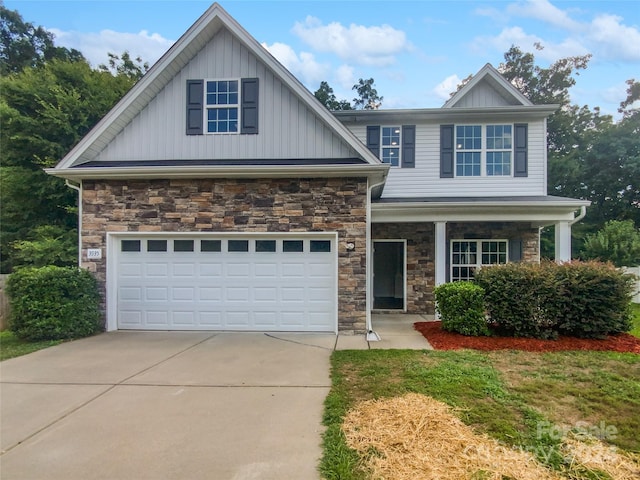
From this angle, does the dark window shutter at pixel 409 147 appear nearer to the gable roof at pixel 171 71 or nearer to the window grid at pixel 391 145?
the window grid at pixel 391 145

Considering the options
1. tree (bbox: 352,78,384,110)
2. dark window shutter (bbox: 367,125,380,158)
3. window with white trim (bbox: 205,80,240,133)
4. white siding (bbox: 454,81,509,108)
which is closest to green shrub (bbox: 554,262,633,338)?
dark window shutter (bbox: 367,125,380,158)

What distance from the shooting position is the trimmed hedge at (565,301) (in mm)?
7117

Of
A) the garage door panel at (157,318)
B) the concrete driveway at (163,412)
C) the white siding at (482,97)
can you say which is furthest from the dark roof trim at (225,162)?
the white siding at (482,97)

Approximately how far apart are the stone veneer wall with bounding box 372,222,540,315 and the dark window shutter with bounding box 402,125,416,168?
1.94 meters

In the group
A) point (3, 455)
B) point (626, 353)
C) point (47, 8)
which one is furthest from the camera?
point (47, 8)

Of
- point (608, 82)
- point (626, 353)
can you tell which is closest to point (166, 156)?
point (626, 353)

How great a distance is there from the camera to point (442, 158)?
11.2 meters

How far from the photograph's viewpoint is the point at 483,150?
11.1 meters

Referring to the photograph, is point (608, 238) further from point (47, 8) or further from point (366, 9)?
point (47, 8)

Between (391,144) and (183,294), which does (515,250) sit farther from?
(183,294)

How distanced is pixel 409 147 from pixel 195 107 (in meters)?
6.33

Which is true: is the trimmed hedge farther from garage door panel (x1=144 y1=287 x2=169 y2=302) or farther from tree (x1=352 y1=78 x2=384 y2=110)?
tree (x1=352 y1=78 x2=384 y2=110)

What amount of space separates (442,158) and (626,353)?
6.82 m

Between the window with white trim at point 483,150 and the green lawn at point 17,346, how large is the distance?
11080mm
